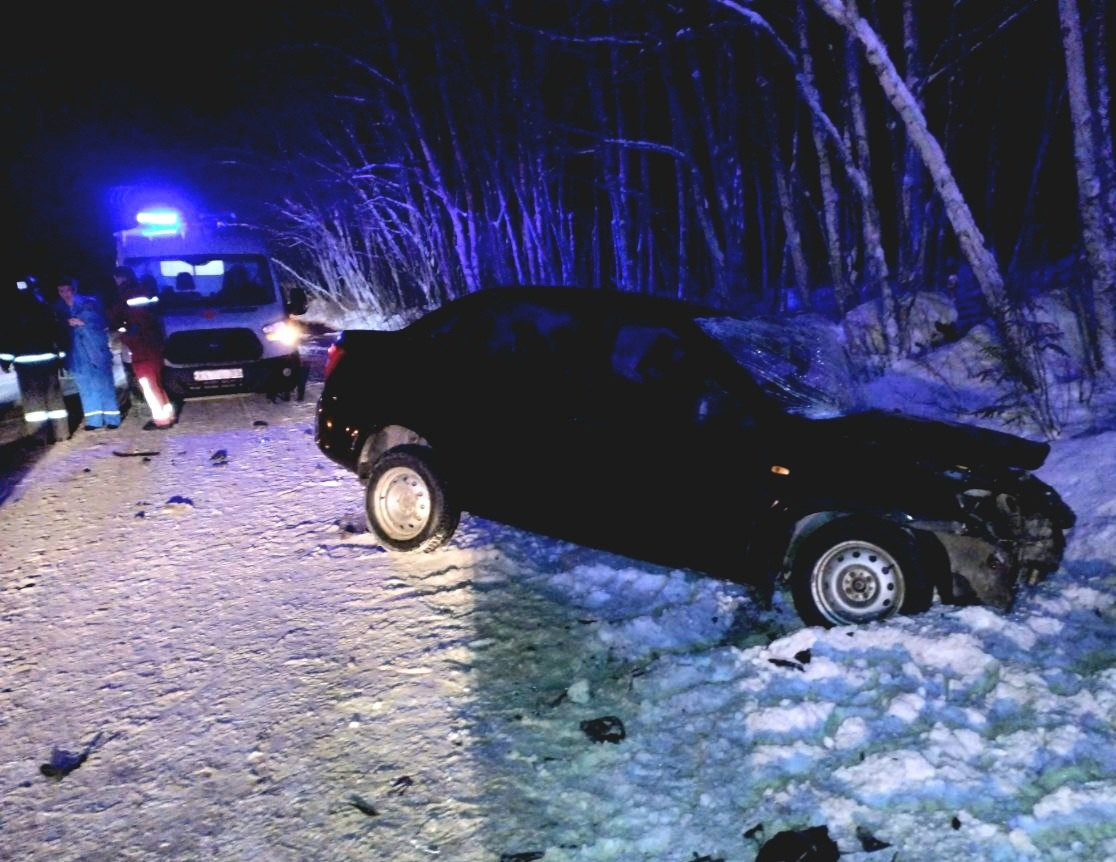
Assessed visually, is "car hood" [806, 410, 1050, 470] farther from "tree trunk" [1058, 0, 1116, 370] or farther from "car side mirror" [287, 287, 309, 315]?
"car side mirror" [287, 287, 309, 315]

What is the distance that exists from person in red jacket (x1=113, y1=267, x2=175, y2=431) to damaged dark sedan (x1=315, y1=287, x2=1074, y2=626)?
484 cm

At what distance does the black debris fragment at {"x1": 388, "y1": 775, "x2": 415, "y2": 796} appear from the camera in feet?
9.57

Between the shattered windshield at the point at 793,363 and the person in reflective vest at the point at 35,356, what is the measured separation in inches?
306

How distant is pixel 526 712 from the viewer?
3357mm

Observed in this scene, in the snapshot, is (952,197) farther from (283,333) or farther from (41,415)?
(41,415)

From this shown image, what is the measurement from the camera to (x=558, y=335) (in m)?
4.59

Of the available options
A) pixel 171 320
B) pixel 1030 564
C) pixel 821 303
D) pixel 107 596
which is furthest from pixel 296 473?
pixel 821 303

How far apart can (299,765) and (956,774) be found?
8.52ft

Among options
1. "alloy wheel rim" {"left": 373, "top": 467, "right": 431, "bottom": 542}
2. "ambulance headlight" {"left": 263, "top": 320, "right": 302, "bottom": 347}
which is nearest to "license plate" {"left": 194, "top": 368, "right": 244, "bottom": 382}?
"ambulance headlight" {"left": 263, "top": 320, "right": 302, "bottom": 347}

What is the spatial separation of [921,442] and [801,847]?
2.20 m

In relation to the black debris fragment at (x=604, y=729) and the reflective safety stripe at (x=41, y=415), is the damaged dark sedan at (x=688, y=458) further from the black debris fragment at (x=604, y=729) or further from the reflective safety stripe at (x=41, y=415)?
the reflective safety stripe at (x=41, y=415)

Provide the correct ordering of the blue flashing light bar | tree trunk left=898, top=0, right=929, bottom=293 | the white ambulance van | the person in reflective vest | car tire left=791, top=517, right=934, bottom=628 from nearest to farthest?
car tire left=791, top=517, right=934, bottom=628, the person in reflective vest, the white ambulance van, tree trunk left=898, top=0, right=929, bottom=293, the blue flashing light bar

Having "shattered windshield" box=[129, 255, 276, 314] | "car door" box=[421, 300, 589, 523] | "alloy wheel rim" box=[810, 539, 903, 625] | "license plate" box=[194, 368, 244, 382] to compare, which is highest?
"shattered windshield" box=[129, 255, 276, 314]

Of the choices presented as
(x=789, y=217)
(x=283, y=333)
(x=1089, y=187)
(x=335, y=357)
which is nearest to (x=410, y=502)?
(x=335, y=357)
